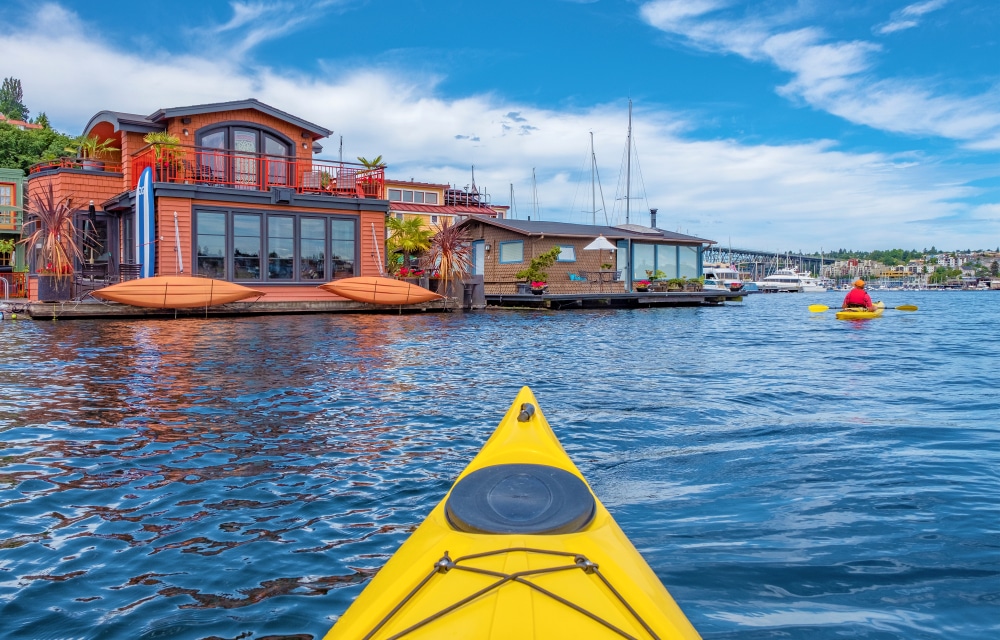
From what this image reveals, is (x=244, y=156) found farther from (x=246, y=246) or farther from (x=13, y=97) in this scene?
(x=13, y=97)

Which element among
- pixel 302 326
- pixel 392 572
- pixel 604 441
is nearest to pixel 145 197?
pixel 302 326

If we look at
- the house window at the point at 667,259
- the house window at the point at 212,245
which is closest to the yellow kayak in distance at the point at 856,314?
the house window at the point at 667,259

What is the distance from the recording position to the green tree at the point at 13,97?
89.6m

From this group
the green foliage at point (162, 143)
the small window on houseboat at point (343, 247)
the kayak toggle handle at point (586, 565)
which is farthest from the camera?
the small window on houseboat at point (343, 247)

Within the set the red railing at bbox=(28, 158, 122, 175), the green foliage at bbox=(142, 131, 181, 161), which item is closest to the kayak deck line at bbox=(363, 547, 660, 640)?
the green foliage at bbox=(142, 131, 181, 161)

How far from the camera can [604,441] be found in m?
6.31

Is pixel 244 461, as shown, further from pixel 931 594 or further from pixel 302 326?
pixel 302 326

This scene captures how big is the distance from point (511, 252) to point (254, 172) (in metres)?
12.6

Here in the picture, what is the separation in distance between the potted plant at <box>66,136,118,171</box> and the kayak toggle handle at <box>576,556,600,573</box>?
27.2m

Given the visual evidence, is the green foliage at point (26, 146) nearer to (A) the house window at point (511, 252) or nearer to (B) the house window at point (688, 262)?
(A) the house window at point (511, 252)

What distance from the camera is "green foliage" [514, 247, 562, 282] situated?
30.2 m

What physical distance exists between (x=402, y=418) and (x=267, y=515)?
2842 millimetres

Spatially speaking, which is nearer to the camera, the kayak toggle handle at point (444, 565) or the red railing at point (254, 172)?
the kayak toggle handle at point (444, 565)

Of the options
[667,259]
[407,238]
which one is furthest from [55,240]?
[667,259]
